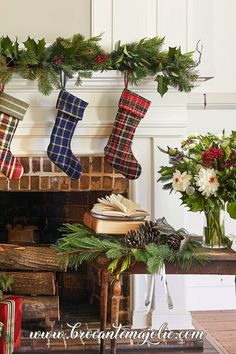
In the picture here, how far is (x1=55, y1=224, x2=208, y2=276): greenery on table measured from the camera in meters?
2.05

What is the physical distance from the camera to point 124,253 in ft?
6.82

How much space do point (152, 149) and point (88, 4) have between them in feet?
2.82

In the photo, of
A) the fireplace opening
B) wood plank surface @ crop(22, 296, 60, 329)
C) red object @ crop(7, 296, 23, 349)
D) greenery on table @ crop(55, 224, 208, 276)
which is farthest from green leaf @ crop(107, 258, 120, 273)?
the fireplace opening

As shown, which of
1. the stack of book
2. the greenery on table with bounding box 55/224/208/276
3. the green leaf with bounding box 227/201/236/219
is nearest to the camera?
the greenery on table with bounding box 55/224/208/276

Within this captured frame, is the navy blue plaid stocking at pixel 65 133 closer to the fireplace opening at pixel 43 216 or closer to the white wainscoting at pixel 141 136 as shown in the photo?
the white wainscoting at pixel 141 136

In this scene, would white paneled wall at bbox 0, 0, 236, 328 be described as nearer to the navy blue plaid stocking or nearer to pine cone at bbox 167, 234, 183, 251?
the navy blue plaid stocking

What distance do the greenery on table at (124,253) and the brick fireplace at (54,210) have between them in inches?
23.1

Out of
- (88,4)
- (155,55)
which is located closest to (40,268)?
(155,55)

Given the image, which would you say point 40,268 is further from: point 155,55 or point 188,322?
point 155,55

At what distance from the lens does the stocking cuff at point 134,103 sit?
2.61 metres

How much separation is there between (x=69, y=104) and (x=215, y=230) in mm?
970

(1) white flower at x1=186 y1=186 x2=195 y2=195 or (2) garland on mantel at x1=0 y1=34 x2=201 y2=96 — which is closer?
(1) white flower at x1=186 y1=186 x2=195 y2=195

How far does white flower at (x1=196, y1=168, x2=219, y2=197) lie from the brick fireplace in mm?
734

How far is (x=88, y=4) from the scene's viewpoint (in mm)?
2795
